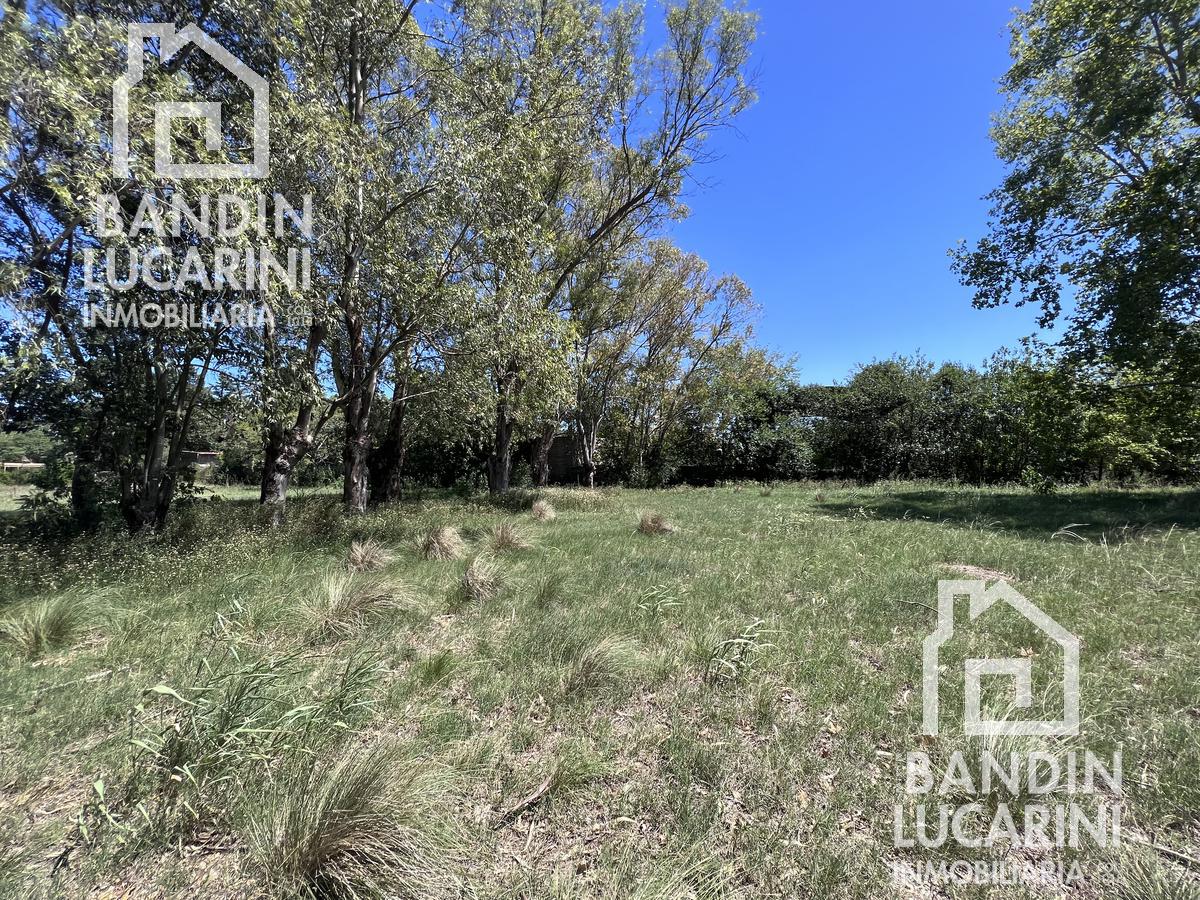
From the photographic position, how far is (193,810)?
162cm

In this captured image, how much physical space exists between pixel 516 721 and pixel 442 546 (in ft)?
12.6

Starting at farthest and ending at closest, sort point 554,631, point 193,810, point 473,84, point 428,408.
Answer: point 428,408
point 473,84
point 554,631
point 193,810

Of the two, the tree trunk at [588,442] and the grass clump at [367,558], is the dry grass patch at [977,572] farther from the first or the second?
the tree trunk at [588,442]

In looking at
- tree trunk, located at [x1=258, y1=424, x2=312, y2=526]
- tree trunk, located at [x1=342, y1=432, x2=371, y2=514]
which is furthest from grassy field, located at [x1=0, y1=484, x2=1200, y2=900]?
tree trunk, located at [x1=342, y1=432, x2=371, y2=514]

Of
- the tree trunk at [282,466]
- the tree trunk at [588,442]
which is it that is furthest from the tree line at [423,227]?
the tree trunk at [588,442]

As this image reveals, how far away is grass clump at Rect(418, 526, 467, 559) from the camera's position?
18.8ft

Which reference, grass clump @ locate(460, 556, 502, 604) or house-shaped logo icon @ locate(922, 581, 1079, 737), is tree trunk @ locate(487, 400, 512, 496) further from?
house-shaped logo icon @ locate(922, 581, 1079, 737)

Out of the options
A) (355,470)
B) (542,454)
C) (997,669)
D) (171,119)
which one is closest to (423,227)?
(171,119)

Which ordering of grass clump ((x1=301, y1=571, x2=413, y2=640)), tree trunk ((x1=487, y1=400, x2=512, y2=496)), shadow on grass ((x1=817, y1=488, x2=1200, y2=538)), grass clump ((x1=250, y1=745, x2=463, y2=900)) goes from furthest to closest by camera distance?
tree trunk ((x1=487, y1=400, x2=512, y2=496))
shadow on grass ((x1=817, y1=488, x2=1200, y2=538))
grass clump ((x1=301, y1=571, x2=413, y2=640))
grass clump ((x1=250, y1=745, x2=463, y2=900))

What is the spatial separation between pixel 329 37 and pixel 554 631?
877 cm

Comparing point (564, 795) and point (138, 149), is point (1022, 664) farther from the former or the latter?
point (138, 149)

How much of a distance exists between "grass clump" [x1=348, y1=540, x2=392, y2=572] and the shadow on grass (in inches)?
334

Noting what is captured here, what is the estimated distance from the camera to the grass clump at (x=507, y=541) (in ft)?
20.2

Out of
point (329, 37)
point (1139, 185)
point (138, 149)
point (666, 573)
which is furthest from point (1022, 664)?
point (1139, 185)
